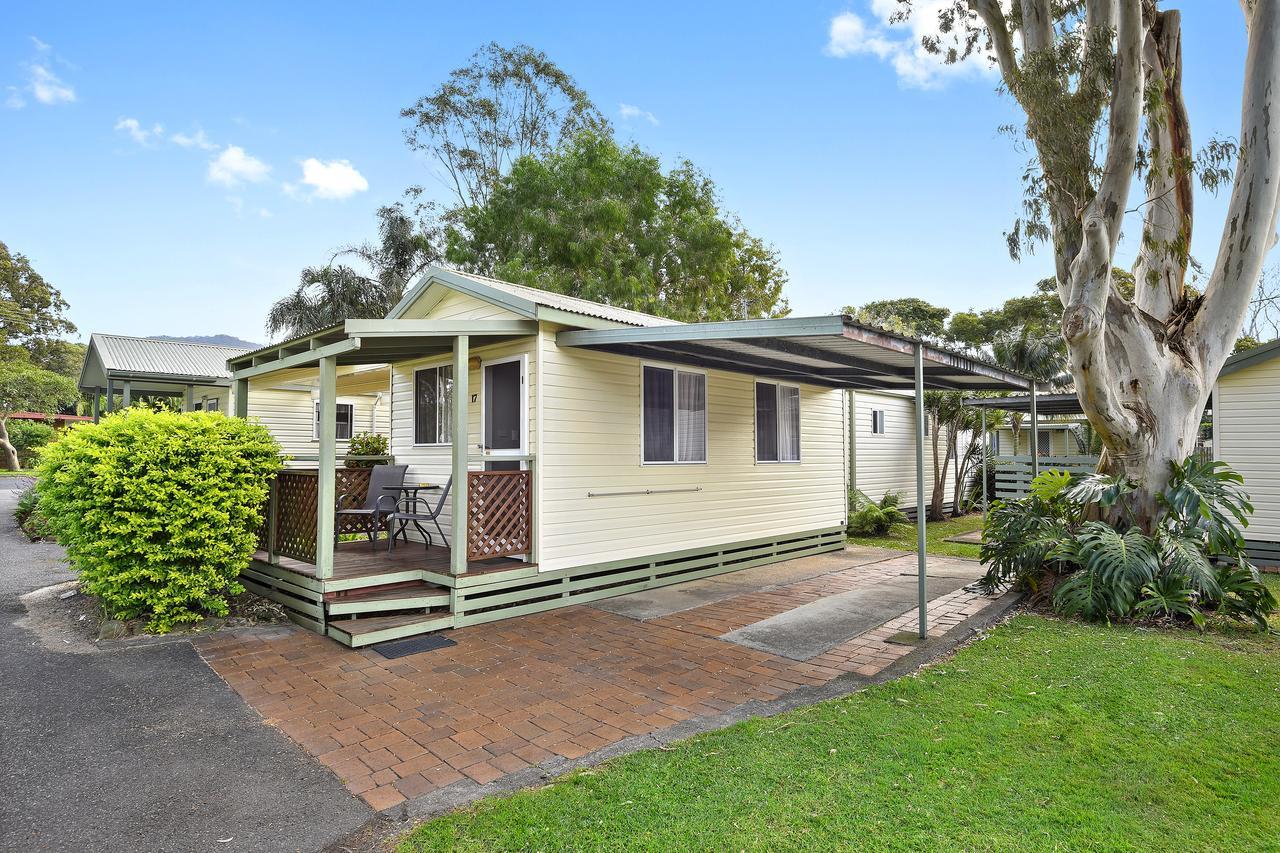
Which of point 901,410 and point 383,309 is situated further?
point 383,309

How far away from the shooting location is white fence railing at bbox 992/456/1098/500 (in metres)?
8.43

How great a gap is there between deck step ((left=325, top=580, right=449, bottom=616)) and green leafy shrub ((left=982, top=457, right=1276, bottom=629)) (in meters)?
5.73

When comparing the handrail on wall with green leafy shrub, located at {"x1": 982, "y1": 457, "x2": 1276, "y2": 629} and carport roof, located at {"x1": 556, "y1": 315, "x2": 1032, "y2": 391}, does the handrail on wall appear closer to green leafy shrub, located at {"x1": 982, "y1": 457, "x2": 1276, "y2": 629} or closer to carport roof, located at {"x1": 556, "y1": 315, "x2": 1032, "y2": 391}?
carport roof, located at {"x1": 556, "y1": 315, "x2": 1032, "y2": 391}

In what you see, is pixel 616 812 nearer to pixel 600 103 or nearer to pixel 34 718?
pixel 34 718

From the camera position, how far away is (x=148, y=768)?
3.33 m

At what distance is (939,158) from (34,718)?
52.0ft

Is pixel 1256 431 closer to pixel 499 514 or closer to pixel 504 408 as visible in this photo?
pixel 504 408

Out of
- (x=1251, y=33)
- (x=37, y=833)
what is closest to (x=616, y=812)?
(x=37, y=833)

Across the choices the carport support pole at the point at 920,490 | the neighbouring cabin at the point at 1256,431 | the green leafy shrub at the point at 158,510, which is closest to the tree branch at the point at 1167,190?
the neighbouring cabin at the point at 1256,431

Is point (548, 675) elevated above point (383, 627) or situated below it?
below

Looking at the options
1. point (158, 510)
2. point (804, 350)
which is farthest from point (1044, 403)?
point (158, 510)

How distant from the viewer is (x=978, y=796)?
2.90m

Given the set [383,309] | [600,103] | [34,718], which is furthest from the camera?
[600,103]

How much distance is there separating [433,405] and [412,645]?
3460mm
